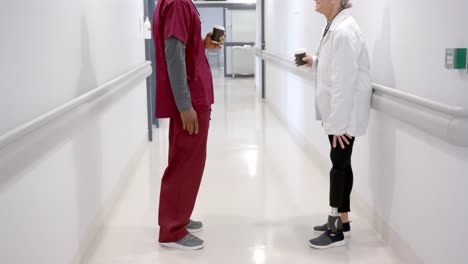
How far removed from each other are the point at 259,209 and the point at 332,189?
821 millimetres

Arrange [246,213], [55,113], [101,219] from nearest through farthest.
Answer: [55,113], [101,219], [246,213]

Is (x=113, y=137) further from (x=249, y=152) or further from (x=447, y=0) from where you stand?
(x=447, y=0)

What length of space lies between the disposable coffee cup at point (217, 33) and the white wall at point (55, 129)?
0.70 meters

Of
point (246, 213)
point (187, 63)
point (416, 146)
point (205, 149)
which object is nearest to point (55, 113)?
point (187, 63)

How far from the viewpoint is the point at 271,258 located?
2.84 meters

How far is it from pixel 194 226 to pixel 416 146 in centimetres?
142

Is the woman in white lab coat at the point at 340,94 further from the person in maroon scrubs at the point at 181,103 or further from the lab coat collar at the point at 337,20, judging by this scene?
the person in maroon scrubs at the point at 181,103

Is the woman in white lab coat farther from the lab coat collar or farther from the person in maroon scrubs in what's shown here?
the person in maroon scrubs

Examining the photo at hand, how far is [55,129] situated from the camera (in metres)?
2.20

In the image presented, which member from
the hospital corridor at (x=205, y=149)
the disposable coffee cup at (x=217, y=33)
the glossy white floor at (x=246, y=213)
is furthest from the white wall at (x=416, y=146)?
the disposable coffee cup at (x=217, y=33)

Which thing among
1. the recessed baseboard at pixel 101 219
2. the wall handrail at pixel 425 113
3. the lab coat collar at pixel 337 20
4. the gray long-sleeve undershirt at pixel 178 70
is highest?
the lab coat collar at pixel 337 20

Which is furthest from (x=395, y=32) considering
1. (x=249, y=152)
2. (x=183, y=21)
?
(x=249, y=152)

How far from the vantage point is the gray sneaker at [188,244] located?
296cm

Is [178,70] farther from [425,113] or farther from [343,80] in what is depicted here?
[425,113]
